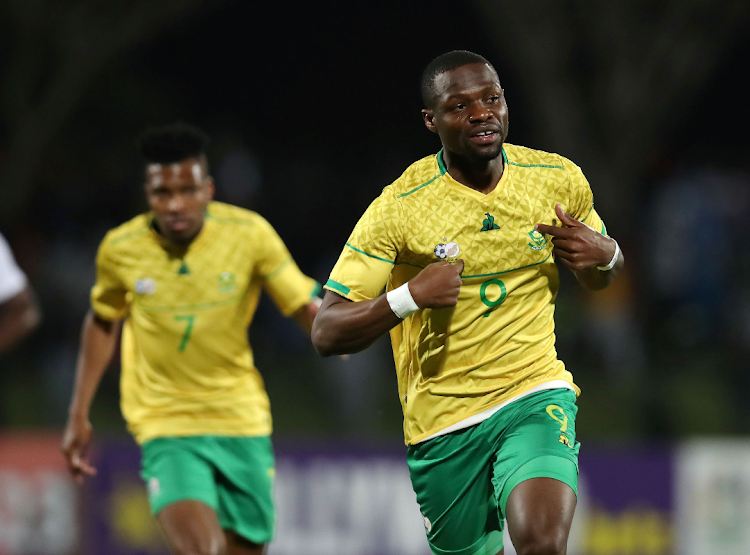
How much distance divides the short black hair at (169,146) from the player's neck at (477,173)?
182 cm

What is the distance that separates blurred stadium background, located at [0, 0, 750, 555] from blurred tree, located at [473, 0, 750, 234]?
0.02 meters

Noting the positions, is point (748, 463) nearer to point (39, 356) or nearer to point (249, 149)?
point (39, 356)

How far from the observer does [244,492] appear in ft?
20.1

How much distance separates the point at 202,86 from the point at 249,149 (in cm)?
197

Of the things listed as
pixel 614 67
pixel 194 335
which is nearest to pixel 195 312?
pixel 194 335

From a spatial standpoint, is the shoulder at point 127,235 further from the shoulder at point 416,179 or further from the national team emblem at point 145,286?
the shoulder at point 416,179

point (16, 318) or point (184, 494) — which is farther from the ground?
point (16, 318)

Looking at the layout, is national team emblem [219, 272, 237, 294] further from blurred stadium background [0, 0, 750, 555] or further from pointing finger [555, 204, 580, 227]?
blurred stadium background [0, 0, 750, 555]

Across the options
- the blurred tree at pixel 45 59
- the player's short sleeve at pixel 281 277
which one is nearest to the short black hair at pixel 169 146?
the player's short sleeve at pixel 281 277

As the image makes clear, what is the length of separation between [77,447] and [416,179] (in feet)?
8.15

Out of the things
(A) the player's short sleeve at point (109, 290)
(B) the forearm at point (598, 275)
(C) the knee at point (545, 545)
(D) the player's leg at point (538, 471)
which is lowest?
(C) the knee at point (545, 545)

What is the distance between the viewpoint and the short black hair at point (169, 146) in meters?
6.06

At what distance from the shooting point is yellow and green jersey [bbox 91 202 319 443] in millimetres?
6078

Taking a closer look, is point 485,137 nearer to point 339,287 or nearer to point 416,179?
point 416,179
